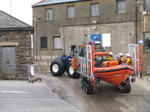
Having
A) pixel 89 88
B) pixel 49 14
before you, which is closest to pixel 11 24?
Answer: pixel 89 88

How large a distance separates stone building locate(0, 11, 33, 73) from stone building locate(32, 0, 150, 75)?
262 inches

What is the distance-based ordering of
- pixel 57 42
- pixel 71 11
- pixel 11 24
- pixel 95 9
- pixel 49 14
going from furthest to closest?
pixel 49 14
pixel 57 42
pixel 71 11
pixel 95 9
pixel 11 24

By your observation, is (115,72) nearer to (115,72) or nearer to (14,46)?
(115,72)

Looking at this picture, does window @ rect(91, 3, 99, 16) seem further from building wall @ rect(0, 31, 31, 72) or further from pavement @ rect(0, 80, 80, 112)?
pavement @ rect(0, 80, 80, 112)

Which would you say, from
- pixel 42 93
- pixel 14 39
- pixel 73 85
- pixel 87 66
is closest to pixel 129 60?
pixel 87 66

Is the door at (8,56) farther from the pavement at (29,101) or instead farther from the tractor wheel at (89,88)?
the tractor wheel at (89,88)

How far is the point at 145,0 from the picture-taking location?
68.1ft

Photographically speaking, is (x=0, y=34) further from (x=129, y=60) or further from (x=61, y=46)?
(x=61, y=46)

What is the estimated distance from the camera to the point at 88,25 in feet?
75.3

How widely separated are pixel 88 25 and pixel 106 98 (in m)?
12.2

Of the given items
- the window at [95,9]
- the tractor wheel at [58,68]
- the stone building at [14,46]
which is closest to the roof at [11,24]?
the stone building at [14,46]

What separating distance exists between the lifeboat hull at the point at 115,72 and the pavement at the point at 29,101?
2.19m

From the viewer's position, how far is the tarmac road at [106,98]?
10047mm

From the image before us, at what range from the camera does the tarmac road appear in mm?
10047
